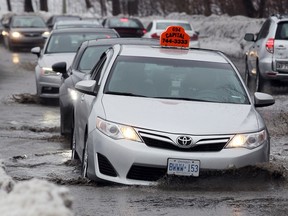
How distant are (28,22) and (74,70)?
30877 mm

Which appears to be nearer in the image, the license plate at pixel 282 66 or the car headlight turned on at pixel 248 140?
the car headlight turned on at pixel 248 140

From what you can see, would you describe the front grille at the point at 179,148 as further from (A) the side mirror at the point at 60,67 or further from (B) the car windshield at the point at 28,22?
(B) the car windshield at the point at 28,22

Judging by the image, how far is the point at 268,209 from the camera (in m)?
7.72

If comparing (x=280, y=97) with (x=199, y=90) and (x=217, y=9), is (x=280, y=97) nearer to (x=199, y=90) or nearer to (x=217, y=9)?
(x=199, y=90)

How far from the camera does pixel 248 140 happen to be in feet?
29.3

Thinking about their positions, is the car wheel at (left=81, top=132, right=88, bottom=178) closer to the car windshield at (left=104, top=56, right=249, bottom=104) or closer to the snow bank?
the car windshield at (left=104, top=56, right=249, bottom=104)

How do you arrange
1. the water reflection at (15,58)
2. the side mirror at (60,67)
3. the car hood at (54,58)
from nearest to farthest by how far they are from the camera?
the side mirror at (60,67), the car hood at (54,58), the water reflection at (15,58)

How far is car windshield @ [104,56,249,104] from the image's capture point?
9805mm

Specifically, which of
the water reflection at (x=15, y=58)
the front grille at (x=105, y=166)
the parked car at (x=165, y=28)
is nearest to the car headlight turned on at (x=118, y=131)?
the front grille at (x=105, y=166)

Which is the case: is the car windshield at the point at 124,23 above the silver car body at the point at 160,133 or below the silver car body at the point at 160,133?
below

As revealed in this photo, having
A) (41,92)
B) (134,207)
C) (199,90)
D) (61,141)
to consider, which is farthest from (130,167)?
(41,92)

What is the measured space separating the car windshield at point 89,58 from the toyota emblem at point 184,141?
5537mm

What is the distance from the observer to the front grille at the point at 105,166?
8750 millimetres

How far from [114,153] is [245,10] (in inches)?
1557
